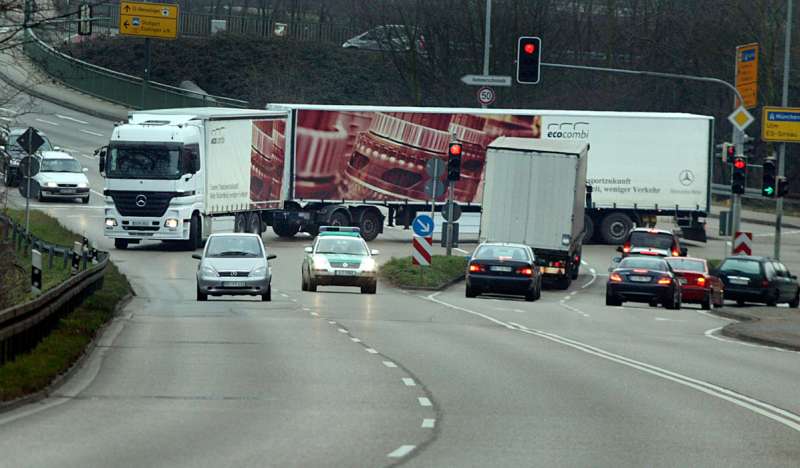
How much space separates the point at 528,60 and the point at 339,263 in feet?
30.2

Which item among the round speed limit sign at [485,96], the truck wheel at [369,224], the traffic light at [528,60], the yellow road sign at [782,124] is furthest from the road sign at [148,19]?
the traffic light at [528,60]

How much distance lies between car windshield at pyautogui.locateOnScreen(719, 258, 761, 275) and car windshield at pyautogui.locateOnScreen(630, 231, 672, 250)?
3.78m

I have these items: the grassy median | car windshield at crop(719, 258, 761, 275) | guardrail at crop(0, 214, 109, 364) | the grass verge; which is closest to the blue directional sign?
the grass verge

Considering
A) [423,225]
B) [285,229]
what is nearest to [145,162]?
[285,229]

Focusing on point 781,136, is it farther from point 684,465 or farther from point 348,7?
point 348,7

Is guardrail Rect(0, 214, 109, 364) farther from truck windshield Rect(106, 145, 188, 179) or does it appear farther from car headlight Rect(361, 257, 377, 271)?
truck windshield Rect(106, 145, 188, 179)

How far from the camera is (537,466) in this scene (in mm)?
11422

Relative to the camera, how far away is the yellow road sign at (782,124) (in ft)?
149

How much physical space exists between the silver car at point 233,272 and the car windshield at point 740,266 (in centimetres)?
1402

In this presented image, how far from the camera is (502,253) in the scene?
119 feet

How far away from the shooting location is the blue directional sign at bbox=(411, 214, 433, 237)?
40219 mm

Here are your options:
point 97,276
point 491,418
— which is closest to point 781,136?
point 97,276

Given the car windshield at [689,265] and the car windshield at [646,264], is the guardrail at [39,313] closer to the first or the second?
the car windshield at [646,264]

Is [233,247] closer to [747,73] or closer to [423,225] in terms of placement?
[423,225]
